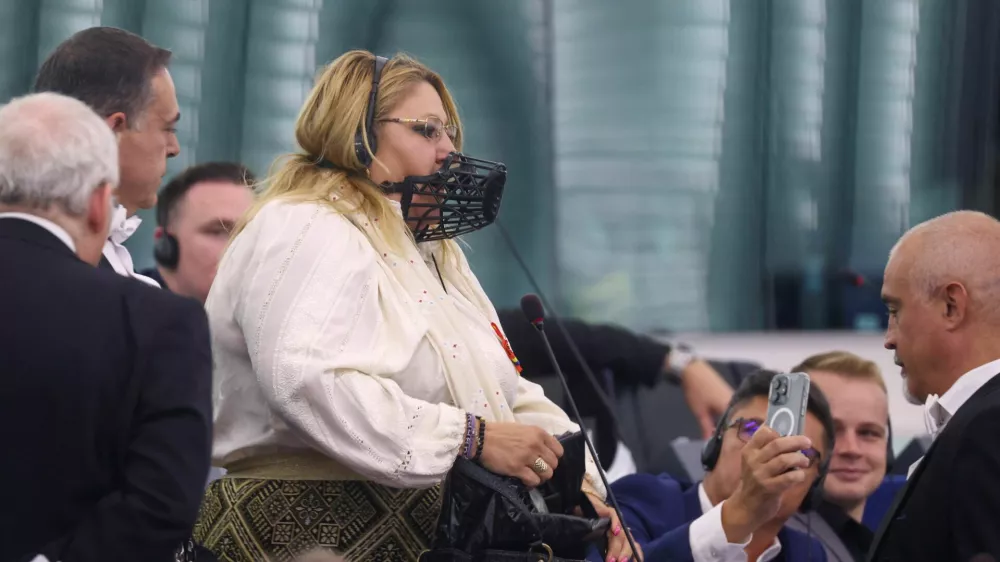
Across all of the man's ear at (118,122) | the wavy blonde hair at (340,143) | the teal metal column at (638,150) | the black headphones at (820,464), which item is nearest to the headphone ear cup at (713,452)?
the black headphones at (820,464)

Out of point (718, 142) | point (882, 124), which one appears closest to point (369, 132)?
point (718, 142)

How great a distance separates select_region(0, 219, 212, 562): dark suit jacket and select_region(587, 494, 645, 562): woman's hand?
0.98 m

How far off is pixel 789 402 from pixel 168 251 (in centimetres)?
174

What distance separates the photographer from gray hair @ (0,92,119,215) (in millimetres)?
1943

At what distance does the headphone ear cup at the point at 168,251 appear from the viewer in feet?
12.5

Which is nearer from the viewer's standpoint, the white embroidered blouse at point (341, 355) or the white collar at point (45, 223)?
the white collar at point (45, 223)

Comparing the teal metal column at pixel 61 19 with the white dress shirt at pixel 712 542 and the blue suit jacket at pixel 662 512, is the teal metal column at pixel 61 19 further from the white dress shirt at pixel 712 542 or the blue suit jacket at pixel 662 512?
the white dress shirt at pixel 712 542

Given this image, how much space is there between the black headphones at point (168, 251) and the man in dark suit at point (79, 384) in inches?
72.9

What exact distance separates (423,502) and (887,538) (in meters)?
0.78

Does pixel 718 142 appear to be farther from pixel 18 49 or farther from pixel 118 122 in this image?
pixel 118 122

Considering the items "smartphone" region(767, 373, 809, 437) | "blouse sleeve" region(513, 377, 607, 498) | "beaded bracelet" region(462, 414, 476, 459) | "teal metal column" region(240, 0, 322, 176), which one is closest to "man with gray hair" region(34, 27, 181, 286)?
"beaded bracelet" region(462, 414, 476, 459)

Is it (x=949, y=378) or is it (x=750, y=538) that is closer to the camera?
(x=949, y=378)

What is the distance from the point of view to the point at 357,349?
7.77 ft

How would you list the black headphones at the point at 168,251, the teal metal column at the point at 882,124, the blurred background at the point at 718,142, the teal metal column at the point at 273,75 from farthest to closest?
1. the teal metal column at the point at 882,124
2. the blurred background at the point at 718,142
3. the teal metal column at the point at 273,75
4. the black headphones at the point at 168,251
